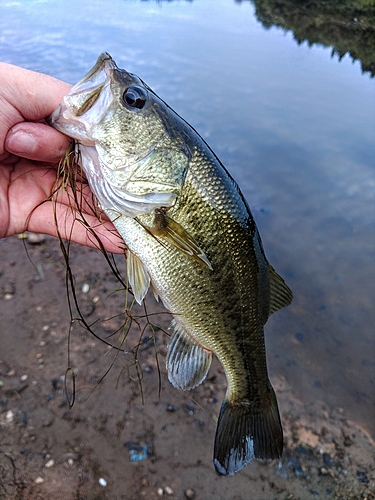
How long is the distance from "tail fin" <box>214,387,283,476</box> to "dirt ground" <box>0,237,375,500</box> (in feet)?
2.18

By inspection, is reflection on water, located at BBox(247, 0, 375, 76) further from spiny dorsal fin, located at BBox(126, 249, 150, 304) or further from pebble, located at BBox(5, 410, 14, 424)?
pebble, located at BBox(5, 410, 14, 424)

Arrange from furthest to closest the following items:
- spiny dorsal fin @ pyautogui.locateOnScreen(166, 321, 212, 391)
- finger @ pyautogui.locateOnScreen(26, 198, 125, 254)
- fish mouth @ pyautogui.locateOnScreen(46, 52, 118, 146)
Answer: finger @ pyautogui.locateOnScreen(26, 198, 125, 254), spiny dorsal fin @ pyautogui.locateOnScreen(166, 321, 212, 391), fish mouth @ pyautogui.locateOnScreen(46, 52, 118, 146)

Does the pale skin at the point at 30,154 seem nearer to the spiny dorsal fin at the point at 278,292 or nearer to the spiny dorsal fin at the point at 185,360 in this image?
the spiny dorsal fin at the point at 185,360

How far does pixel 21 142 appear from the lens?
1.87m

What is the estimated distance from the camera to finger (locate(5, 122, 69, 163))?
1861 mm

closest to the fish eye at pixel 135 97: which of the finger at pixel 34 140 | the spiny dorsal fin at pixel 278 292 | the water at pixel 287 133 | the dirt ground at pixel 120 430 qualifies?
the finger at pixel 34 140

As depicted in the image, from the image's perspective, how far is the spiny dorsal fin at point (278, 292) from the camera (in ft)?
7.07

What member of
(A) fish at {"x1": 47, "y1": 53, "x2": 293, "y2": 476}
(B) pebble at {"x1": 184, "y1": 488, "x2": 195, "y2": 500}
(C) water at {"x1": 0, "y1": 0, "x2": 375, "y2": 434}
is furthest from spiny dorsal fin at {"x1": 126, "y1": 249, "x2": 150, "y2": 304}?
(C) water at {"x1": 0, "y1": 0, "x2": 375, "y2": 434}

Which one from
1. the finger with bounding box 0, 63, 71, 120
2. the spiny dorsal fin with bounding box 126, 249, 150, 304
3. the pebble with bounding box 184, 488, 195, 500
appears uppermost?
the finger with bounding box 0, 63, 71, 120

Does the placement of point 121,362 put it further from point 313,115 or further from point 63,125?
point 313,115

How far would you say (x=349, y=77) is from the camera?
39.8 ft

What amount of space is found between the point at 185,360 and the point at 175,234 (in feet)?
2.60

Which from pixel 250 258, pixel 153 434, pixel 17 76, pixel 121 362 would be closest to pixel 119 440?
pixel 153 434

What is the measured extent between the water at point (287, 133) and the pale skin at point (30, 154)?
273 centimetres
